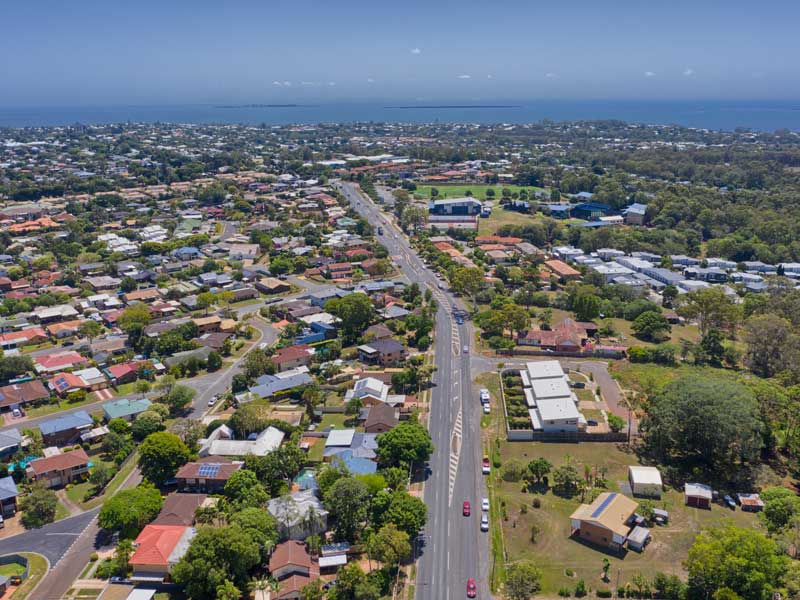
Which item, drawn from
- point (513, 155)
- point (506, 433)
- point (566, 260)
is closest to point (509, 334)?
point (506, 433)

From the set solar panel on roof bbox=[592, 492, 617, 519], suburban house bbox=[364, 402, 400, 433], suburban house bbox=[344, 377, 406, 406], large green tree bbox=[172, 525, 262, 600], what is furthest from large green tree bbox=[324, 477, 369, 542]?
suburban house bbox=[344, 377, 406, 406]

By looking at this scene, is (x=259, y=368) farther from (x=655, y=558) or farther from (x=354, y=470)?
(x=655, y=558)

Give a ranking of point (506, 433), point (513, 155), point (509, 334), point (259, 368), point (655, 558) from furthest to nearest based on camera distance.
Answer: point (513, 155), point (509, 334), point (259, 368), point (506, 433), point (655, 558)

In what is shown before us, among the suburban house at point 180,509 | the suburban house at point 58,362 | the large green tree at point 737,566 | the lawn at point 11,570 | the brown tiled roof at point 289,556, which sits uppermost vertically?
the large green tree at point 737,566

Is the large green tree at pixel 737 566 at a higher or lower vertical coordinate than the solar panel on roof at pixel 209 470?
higher

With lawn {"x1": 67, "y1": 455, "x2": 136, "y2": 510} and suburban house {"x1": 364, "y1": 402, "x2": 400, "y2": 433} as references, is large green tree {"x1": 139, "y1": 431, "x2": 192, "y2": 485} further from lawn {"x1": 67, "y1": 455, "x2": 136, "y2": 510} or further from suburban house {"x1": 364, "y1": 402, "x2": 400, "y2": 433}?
suburban house {"x1": 364, "y1": 402, "x2": 400, "y2": 433}

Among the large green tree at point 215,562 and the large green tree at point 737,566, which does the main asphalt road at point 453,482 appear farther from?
the large green tree at point 737,566

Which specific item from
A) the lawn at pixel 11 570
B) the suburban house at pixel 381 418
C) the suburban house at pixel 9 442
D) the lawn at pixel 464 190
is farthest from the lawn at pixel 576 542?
the lawn at pixel 464 190
